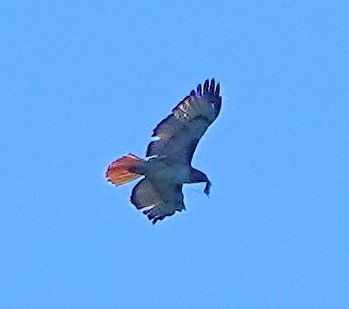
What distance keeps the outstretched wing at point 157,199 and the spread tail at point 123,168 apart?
0.39 meters

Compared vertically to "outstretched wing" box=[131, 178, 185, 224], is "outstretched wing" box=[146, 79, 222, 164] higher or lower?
higher

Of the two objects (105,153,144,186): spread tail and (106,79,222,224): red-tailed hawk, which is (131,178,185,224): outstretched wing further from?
(105,153,144,186): spread tail

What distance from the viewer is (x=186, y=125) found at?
29812 mm

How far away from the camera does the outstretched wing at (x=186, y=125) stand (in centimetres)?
2969

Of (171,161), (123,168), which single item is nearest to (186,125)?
(171,161)

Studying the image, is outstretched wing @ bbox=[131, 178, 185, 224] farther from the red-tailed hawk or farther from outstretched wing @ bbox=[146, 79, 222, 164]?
outstretched wing @ bbox=[146, 79, 222, 164]

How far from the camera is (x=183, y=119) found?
1172 inches

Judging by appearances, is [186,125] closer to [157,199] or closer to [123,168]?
[123,168]

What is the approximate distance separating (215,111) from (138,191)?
1.49 metres

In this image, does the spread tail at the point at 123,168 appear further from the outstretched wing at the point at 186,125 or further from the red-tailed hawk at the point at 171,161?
the outstretched wing at the point at 186,125

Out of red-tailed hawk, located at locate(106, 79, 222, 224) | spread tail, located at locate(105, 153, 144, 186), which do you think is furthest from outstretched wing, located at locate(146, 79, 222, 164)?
spread tail, located at locate(105, 153, 144, 186)

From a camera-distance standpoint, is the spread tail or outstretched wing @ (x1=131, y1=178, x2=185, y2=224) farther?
outstretched wing @ (x1=131, y1=178, x2=185, y2=224)

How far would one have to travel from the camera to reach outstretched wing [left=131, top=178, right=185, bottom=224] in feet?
99.4

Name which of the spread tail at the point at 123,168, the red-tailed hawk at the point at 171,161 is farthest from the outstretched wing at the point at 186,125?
the spread tail at the point at 123,168
